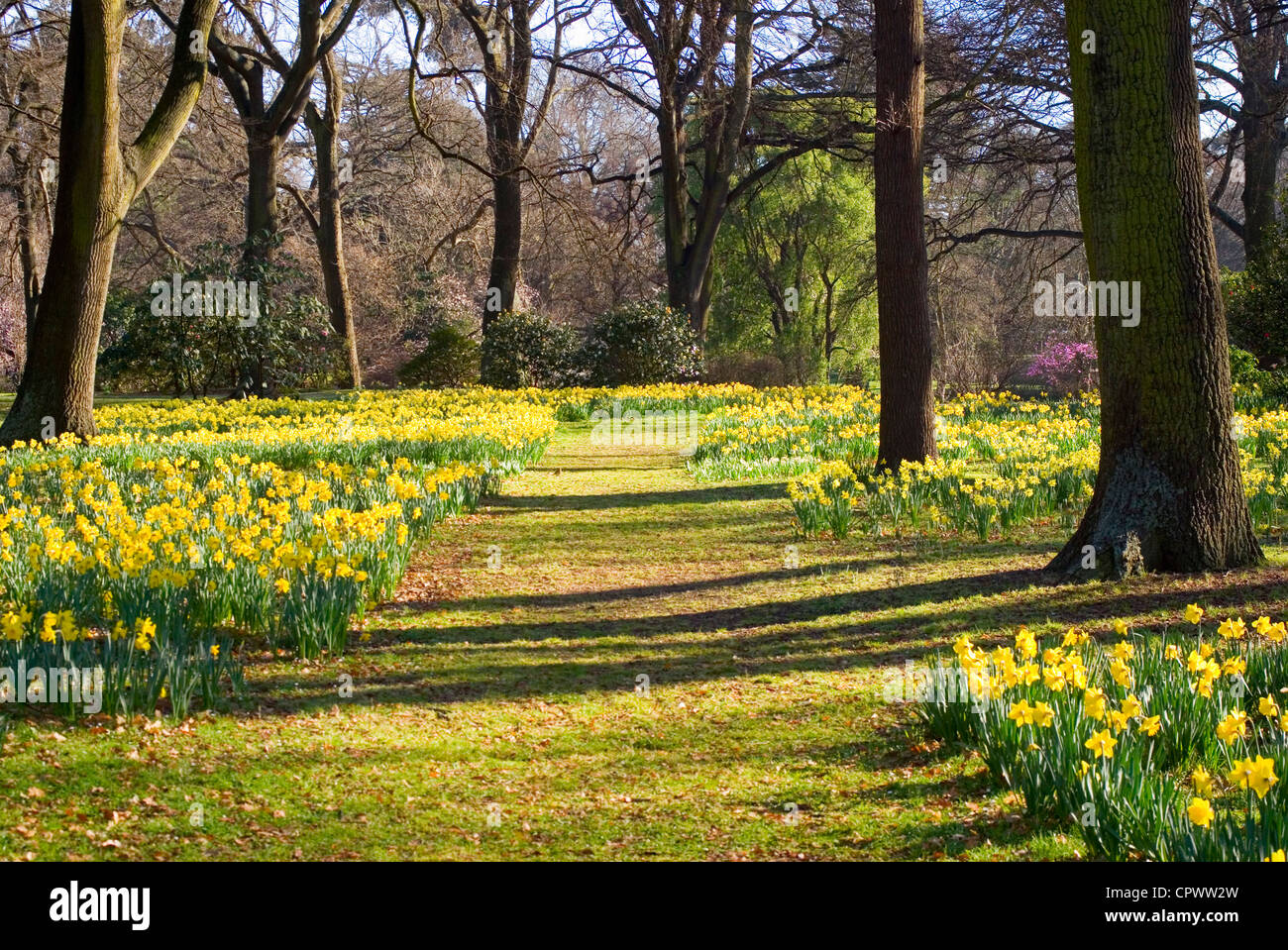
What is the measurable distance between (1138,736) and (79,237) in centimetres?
1090

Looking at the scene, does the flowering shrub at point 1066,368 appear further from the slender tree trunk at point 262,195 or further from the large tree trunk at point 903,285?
the slender tree trunk at point 262,195

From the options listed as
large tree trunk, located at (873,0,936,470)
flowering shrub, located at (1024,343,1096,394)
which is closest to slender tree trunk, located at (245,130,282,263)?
large tree trunk, located at (873,0,936,470)

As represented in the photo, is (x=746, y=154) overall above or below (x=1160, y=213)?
above

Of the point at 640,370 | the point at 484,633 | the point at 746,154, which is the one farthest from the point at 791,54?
the point at 484,633

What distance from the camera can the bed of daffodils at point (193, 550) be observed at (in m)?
4.34

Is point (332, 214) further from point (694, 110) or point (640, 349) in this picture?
point (694, 110)

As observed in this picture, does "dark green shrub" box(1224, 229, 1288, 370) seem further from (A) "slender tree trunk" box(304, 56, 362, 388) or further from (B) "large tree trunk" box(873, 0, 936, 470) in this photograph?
(A) "slender tree trunk" box(304, 56, 362, 388)

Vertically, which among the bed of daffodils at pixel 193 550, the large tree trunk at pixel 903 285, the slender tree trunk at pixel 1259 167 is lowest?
the bed of daffodils at pixel 193 550

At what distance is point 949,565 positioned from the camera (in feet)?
24.7

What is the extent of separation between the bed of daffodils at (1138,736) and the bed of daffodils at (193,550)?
284cm

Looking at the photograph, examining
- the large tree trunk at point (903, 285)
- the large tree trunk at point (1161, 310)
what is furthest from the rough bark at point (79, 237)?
the large tree trunk at point (1161, 310)

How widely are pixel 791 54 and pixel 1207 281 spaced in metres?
18.5

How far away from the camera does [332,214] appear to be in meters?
25.9

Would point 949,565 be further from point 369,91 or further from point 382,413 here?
point 369,91
